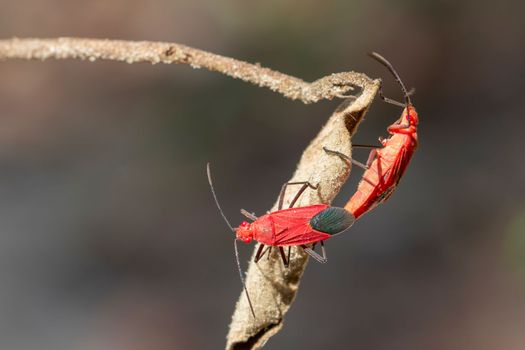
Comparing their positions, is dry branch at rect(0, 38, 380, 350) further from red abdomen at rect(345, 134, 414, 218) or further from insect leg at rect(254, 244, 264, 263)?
red abdomen at rect(345, 134, 414, 218)

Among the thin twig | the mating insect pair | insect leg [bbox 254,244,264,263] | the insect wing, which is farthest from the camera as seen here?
the insect wing

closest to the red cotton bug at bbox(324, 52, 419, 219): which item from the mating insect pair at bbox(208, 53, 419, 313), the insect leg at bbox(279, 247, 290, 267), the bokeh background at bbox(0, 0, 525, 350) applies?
the mating insect pair at bbox(208, 53, 419, 313)

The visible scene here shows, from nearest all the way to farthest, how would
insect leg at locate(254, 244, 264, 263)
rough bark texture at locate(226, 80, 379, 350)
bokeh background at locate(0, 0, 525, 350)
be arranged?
rough bark texture at locate(226, 80, 379, 350) < insect leg at locate(254, 244, 264, 263) < bokeh background at locate(0, 0, 525, 350)

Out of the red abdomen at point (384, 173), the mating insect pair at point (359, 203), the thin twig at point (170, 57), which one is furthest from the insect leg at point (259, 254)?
the thin twig at point (170, 57)

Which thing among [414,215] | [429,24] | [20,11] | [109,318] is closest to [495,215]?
[414,215]

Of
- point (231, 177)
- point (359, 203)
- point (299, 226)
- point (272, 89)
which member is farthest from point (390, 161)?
point (231, 177)

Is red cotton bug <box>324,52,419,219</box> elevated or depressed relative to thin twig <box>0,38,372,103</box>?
depressed

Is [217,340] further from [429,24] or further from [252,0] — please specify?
[429,24]
